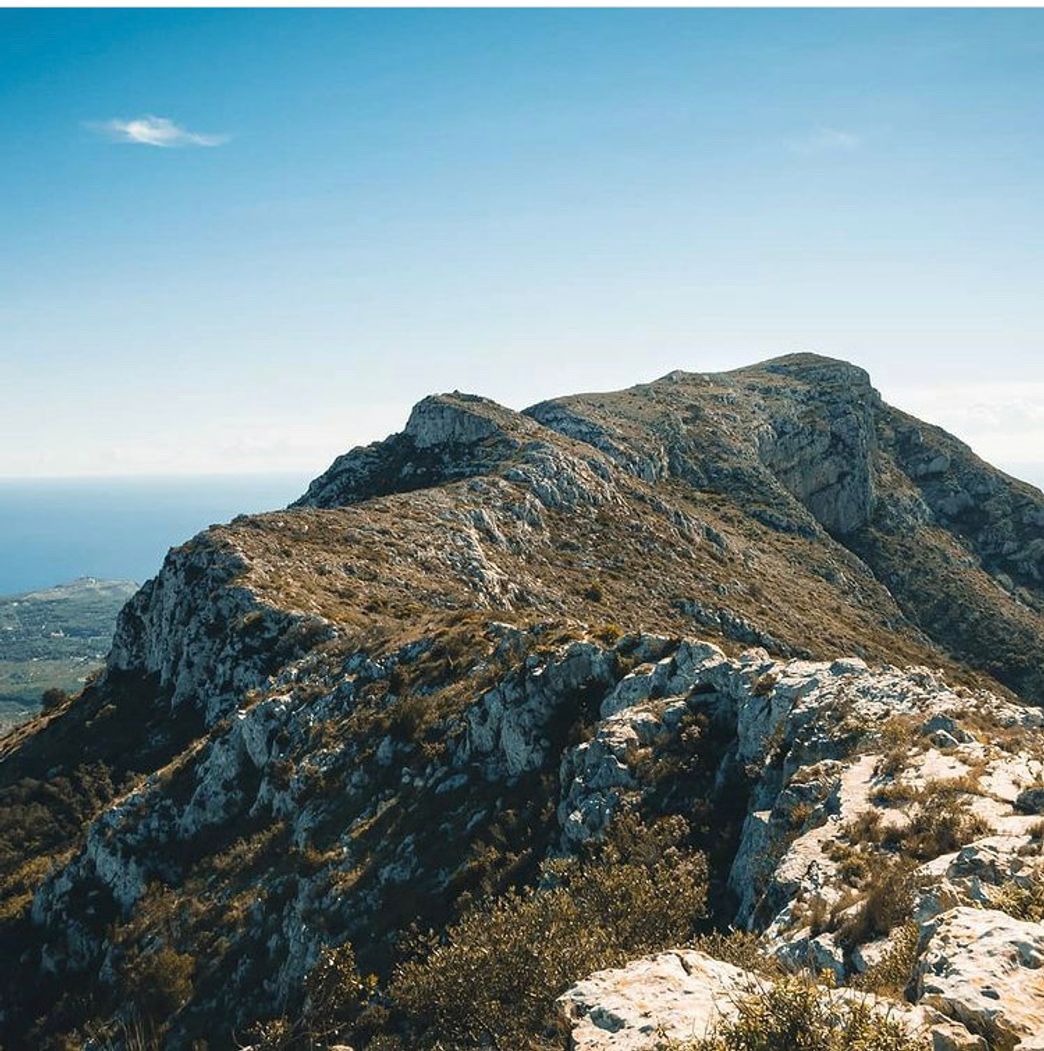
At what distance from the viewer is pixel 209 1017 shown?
84.1 feet

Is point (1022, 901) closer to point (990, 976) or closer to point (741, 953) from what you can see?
point (990, 976)

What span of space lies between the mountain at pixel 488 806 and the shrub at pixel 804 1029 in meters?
0.25

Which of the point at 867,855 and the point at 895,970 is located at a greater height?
the point at 895,970

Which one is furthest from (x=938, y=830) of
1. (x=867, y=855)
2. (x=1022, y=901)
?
(x=1022, y=901)

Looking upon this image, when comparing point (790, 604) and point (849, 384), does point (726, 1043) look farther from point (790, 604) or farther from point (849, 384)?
point (849, 384)

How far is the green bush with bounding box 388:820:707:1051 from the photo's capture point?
40.8 ft

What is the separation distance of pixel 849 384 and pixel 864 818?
16765 cm

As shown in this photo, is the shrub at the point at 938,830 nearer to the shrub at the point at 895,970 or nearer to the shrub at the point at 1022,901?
the shrub at the point at 1022,901

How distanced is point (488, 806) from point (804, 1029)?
21.1 metres

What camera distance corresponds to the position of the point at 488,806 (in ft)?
93.8

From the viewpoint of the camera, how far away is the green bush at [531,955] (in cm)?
1244

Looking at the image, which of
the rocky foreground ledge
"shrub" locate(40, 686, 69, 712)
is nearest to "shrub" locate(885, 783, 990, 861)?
the rocky foreground ledge

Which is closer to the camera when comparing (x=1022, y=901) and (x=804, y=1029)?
(x=804, y=1029)

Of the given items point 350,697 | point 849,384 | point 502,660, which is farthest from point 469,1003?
point 849,384
